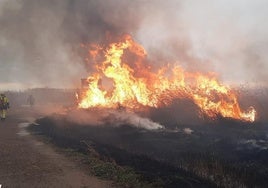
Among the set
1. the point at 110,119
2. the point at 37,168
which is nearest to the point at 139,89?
the point at 110,119

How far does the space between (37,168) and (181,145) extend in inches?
539

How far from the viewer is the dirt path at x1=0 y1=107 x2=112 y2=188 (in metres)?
15.3

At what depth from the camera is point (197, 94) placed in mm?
41719

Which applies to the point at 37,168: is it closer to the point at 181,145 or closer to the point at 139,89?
the point at 181,145

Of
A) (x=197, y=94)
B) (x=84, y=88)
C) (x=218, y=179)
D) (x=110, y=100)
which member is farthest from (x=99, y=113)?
(x=218, y=179)

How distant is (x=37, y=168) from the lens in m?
18.0

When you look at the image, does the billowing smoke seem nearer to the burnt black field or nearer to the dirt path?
the burnt black field

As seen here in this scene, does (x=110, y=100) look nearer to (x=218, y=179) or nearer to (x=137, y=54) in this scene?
(x=137, y=54)

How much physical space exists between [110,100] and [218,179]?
82.6 ft

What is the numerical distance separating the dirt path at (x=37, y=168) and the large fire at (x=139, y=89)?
16817mm

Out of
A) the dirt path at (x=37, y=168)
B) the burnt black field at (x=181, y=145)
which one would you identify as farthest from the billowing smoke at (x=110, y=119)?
the dirt path at (x=37, y=168)

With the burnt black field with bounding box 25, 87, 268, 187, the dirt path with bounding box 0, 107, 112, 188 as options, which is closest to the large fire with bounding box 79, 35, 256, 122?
the burnt black field with bounding box 25, 87, 268, 187

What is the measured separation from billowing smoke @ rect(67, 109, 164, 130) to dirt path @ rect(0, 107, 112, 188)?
9978 millimetres

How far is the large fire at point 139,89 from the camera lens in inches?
Result: 1612
